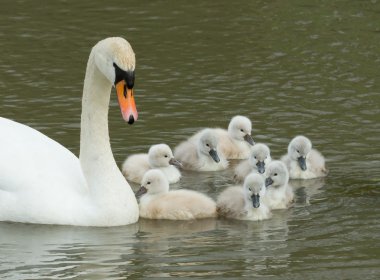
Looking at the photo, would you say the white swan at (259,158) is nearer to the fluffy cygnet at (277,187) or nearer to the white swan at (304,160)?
the white swan at (304,160)

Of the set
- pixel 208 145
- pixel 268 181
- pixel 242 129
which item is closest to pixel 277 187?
pixel 268 181

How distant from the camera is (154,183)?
1220cm

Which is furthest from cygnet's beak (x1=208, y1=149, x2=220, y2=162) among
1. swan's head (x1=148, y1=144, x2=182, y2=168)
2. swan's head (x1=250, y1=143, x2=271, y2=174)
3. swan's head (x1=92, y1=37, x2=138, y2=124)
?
swan's head (x1=92, y1=37, x2=138, y2=124)

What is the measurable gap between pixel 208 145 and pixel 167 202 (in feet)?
5.42

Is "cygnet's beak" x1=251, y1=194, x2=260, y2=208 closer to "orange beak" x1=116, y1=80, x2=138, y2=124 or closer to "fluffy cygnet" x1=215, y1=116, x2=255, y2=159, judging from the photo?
"orange beak" x1=116, y1=80, x2=138, y2=124

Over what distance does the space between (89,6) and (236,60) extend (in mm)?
3454

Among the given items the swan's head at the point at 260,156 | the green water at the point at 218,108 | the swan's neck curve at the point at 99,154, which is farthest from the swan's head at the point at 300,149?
the swan's neck curve at the point at 99,154

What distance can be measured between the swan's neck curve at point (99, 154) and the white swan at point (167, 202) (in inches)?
9.0

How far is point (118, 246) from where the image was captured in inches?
440

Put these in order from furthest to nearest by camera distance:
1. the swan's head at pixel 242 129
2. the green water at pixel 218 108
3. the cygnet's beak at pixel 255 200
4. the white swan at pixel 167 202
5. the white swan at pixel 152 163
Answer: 1. the swan's head at pixel 242 129
2. the white swan at pixel 152 163
3. the white swan at pixel 167 202
4. the cygnet's beak at pixel 255 200
5. the green water at pixel 218 108

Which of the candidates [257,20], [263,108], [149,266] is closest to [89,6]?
[257,20]

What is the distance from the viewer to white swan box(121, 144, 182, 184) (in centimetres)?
1307

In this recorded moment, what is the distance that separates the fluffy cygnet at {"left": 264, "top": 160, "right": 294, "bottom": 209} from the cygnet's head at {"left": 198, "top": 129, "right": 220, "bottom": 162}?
1.33m

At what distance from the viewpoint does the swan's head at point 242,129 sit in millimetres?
13969
